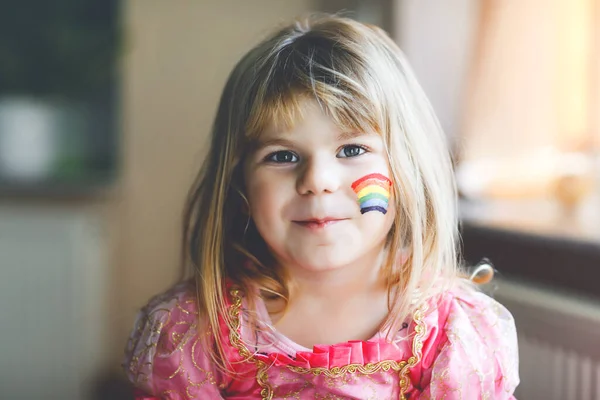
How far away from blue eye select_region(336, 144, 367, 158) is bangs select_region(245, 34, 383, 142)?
0.8 inches

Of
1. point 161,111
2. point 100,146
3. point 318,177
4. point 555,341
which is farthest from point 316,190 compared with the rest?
point 100,146

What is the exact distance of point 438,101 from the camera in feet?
5.39

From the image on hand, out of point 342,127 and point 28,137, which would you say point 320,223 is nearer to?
point 342,127

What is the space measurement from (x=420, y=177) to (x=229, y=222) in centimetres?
23

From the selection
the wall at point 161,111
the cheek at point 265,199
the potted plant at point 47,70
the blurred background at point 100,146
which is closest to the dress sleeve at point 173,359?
the cheek at point 265,199

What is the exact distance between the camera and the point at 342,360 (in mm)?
763

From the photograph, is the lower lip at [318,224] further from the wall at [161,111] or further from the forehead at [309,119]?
the wall at [161,111]

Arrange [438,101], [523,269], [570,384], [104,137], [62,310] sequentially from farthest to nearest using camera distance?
[104,137] → [62,310] → [438,101] → [523,269] → [570,384]

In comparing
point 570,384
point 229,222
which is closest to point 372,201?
point 229,222

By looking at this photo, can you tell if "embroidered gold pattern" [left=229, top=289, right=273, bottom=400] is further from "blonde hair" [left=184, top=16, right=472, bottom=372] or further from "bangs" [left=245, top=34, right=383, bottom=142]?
"bangs" [left=245, top=34, right=383, bottom=142]

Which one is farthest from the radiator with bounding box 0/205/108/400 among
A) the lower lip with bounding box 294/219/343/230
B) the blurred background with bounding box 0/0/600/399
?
the lower lip with bounding box 294/219/343/230

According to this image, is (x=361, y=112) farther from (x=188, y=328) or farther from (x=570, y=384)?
(x=570, y=384)

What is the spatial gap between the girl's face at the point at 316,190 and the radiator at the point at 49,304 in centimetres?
172

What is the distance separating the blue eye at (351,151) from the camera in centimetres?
73
